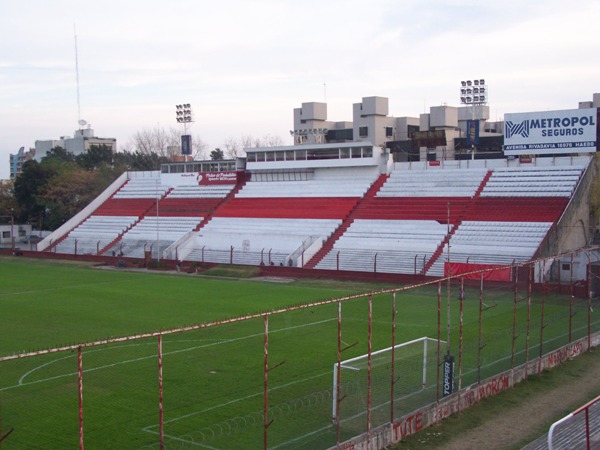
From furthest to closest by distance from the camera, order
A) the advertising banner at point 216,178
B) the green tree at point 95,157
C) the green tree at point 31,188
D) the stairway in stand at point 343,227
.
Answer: the green tree at point 95,157
the green tree at point 31,188
the advertising banner at point 216,178
the stairway in stand at point 343,227

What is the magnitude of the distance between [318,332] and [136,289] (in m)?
16.7

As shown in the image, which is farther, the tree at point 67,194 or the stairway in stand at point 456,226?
the tree at point 67,194

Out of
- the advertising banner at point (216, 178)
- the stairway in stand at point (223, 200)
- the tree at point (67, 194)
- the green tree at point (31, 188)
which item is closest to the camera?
the stairway in stand at point (223, 200)

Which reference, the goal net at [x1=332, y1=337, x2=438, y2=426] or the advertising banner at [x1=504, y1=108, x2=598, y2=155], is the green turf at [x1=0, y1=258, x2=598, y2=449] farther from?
the advertising banner at [x1=504, y1=108, x2=598, y2=155]

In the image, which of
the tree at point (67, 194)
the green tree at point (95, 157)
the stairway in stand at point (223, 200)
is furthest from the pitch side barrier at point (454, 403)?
the green tree at point (95, 157)

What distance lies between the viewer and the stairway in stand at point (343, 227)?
4866 centimetres

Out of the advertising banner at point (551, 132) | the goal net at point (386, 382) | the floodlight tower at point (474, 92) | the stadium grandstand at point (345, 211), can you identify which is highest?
the floodlight tower at point (474, 92)

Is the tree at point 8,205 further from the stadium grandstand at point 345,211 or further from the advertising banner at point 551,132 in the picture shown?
the advertising banner at point 551,132

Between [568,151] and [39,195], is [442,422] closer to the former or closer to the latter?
[568,151]

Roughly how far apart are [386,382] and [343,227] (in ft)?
113

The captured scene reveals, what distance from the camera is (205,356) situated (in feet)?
76.3

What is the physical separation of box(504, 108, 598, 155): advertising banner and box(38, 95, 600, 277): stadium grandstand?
34 cm

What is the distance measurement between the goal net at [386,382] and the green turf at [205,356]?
8.8 inches

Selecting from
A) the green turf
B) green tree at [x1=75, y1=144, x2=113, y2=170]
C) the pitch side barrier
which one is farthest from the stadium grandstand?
green tree at [x1=75, y1=144, x2=113, y2=170]
